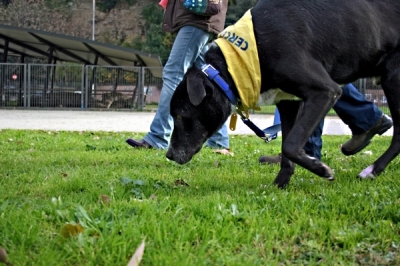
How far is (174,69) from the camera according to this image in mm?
5945

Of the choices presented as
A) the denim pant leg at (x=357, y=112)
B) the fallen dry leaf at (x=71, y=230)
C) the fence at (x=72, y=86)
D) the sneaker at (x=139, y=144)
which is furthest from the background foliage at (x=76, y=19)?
the fallen dry leaf at (x=71, y=230)

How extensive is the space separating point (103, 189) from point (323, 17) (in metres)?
1.91

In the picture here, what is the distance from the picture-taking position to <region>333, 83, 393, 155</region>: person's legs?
4715 millimetres

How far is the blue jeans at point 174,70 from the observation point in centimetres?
581

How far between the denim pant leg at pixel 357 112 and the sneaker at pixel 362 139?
0.04m

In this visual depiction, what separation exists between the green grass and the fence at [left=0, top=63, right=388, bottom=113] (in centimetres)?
1904

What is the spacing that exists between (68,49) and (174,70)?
66.0 ft

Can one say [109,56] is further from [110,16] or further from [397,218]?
[110,16]

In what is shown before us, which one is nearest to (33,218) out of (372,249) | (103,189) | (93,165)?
(103,189)

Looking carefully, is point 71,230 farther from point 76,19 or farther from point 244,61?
point 76,19

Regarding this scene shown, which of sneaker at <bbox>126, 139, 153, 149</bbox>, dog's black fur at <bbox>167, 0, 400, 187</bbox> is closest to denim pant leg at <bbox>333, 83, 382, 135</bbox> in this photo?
dog's black fur at <bbox>167, 0, 400, 187</bbox>

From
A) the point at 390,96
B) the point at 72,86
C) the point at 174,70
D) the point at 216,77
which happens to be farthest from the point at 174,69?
the point at 72,86

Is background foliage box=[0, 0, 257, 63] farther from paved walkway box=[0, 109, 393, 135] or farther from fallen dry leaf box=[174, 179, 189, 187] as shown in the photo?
fallen dry leaf box=[174, 179, 189, 187]

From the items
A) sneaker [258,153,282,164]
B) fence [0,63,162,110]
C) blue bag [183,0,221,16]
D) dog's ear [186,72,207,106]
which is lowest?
fence [0,63,162,110]
